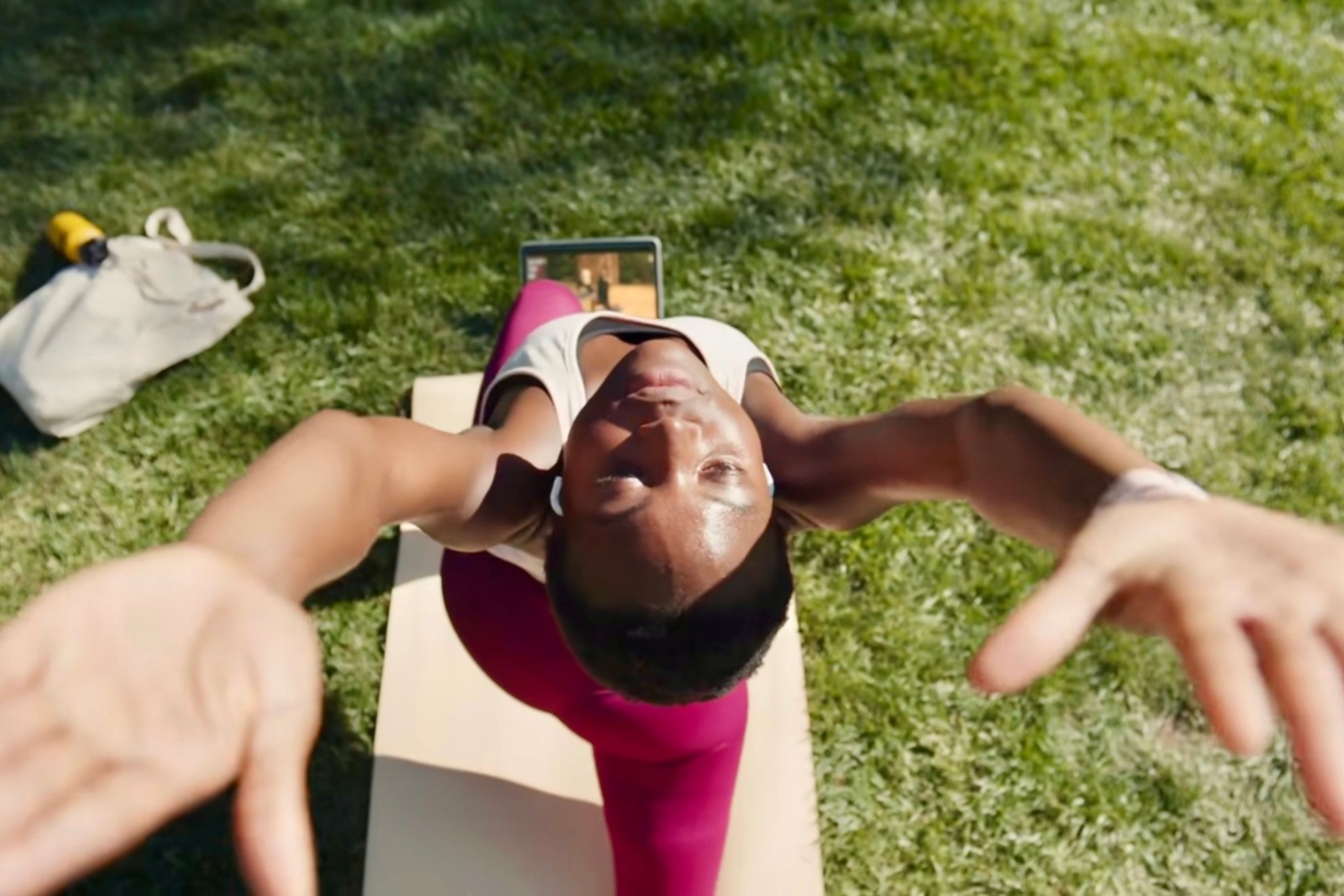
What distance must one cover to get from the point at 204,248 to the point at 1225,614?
298cm

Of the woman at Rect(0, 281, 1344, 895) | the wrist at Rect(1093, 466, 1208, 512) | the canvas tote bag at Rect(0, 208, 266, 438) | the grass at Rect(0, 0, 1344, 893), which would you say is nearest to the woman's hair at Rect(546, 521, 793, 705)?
the woman at Rect(0, 281, 1344, 895)

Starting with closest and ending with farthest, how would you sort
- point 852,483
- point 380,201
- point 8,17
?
point 852,483 < point 380,201 < point 8,17

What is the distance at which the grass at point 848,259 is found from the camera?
236 cm

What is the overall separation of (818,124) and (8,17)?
2.98 meters

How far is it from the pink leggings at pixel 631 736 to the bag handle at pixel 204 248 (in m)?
1.46

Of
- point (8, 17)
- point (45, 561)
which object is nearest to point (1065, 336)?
point (45, 561)

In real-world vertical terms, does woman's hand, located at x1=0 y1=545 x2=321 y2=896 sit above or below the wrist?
below

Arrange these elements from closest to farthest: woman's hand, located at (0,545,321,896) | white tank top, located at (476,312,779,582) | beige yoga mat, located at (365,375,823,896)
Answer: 1. woman's hand, located at (0,545,321,896)
2. white tank top, located at (476,312,779,582)
3. beige yoga mat, located at (365,375,823,896)

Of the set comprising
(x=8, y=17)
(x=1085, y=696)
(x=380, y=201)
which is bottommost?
(x=1085, y=696)

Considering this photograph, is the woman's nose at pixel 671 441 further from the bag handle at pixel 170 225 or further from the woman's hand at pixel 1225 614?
the bag handle at pixel 170 225

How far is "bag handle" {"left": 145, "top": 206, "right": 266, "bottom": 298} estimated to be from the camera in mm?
3014

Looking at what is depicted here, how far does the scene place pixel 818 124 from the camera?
3422mm

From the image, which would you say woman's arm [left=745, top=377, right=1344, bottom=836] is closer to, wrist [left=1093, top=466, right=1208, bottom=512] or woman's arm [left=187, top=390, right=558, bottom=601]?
wrist [left=1093, top=466, right=1208, bottom=512]

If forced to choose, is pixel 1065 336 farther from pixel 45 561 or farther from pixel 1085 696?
pixel 45 561
